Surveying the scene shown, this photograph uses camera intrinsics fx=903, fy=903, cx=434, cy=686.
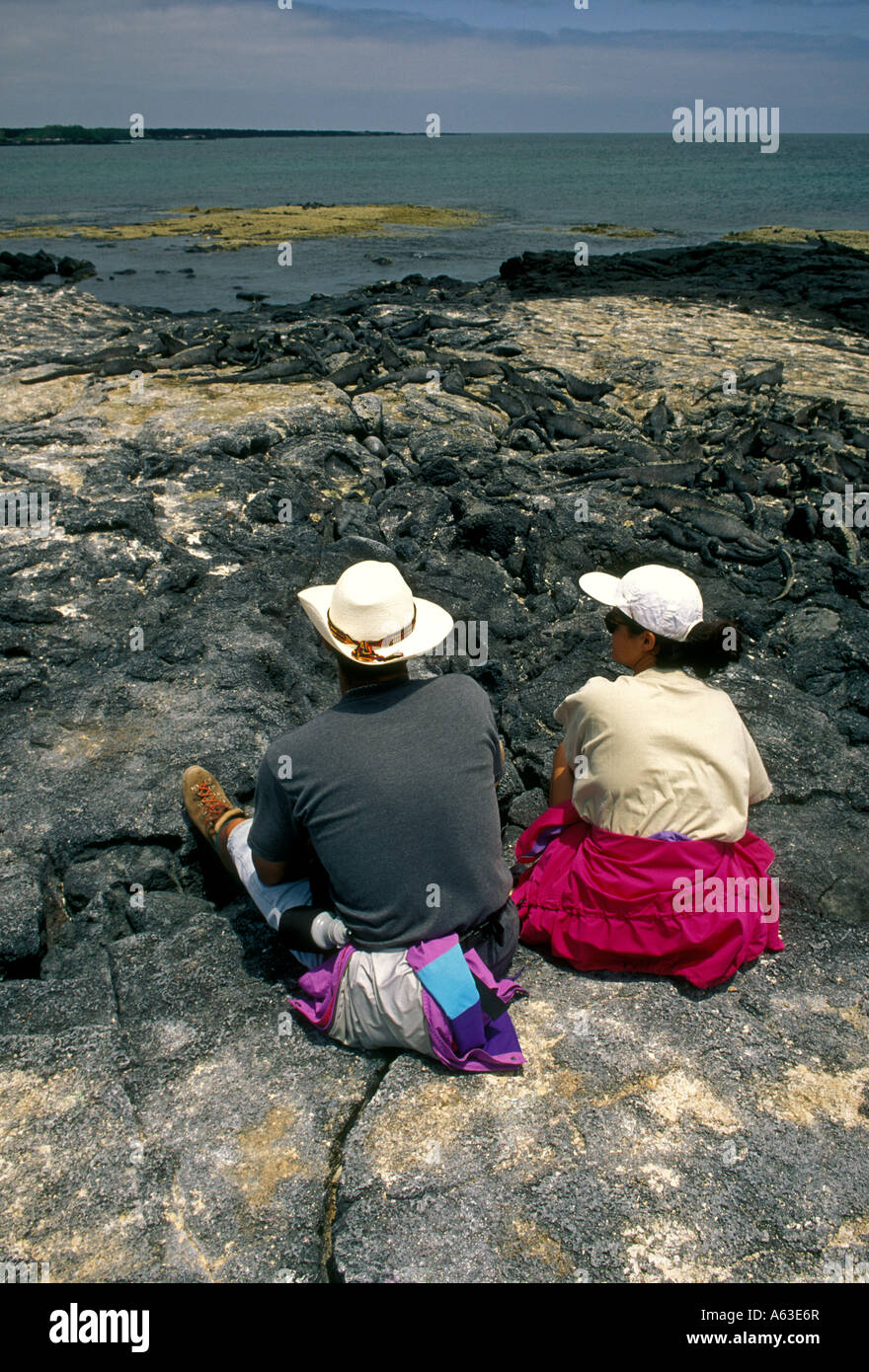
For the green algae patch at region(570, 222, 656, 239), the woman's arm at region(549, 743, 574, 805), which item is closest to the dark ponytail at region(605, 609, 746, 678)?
the woman's arm at region(549, 743, 574, 805)

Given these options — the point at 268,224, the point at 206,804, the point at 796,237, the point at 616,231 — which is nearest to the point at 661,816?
the point at 206,804

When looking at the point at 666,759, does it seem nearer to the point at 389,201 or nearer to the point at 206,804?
the point at 206,804

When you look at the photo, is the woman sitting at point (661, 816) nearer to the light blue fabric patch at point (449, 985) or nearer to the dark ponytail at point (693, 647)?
the dark ponytail at point (693, 647)

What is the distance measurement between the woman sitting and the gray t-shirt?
0.42 metres

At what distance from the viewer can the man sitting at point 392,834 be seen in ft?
7.79

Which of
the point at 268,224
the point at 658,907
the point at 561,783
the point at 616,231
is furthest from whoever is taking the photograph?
the point at 268,224

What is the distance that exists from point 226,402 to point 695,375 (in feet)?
15.9

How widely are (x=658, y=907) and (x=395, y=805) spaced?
0.90 metres

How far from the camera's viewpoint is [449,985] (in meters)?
2.33

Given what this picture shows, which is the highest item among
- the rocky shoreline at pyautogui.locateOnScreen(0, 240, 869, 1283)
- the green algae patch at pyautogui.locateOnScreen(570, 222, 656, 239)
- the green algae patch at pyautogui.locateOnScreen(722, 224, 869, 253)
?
the green algae patch at pyautogui.locateOnScreen(570, 222, 656, 239)

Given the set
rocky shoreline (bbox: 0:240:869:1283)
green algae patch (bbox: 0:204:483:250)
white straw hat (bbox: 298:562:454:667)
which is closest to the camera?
rocky shoreline (bbox: 0:240:869:1283)

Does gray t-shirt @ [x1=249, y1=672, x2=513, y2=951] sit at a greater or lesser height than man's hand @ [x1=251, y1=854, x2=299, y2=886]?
greater

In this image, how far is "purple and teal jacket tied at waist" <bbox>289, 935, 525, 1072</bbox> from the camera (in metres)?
2.33

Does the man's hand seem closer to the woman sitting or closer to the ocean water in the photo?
the woman sitting
